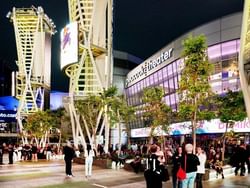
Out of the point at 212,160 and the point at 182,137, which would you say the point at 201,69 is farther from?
the point at 182,137

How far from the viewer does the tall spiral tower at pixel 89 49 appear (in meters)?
32.7

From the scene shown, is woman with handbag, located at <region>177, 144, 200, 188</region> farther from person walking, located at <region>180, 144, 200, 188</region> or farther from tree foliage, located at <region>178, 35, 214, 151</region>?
tree foliage, located at <region>178, 35, 214, 151</region>

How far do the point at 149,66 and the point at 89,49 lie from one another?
26.9 metres

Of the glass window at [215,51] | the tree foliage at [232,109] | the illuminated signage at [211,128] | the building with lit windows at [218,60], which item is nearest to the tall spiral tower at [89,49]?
the building with lit windows at [218,60]

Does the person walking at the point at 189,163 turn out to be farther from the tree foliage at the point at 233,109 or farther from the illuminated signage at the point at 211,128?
the illuminated signage at the point at 211,128

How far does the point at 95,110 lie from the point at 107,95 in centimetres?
223

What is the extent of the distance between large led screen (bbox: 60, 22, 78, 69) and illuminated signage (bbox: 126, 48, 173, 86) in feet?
58.5

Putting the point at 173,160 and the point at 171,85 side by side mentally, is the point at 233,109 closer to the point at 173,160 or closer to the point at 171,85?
the point at 173,160

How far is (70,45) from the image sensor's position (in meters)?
33.2

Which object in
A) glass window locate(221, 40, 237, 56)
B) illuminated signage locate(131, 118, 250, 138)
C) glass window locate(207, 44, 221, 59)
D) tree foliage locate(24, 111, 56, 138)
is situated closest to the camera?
illuminated signage locate(131, 118, 250, 138)

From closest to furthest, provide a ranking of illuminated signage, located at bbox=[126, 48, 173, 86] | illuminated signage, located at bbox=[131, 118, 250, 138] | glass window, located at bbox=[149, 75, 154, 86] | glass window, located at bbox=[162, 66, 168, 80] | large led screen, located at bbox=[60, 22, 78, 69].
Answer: illuminated signage, located at bbox=[131, 118, 250, 138]
large led screen, located at bbox=[60, 22, 78, 69]
illuminated signage, located at bbox=[126, 48, 173, 86]
glass window, located at bbox=[162, 66, 168, 80]
glass window, located at bbox=[149, 75, 154, 86]

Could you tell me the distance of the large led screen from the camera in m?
32.2

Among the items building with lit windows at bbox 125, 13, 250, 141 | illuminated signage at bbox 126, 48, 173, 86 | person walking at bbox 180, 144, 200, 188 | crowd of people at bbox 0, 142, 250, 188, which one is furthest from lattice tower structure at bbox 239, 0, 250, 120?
illuminated signage at bbox 126, 48, 173, 86

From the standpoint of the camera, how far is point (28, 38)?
60781 millimetres
